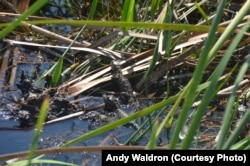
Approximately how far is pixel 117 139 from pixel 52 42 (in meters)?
1.00

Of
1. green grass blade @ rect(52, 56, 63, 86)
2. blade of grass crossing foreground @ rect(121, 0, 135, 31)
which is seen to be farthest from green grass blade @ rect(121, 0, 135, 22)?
green grass blade @ rect(52, 56, 63, 86)

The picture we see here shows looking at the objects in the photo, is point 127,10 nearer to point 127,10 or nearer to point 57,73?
point 127,10

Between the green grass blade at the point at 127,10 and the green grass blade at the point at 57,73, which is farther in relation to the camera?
the green grass blade at the point at 57,73

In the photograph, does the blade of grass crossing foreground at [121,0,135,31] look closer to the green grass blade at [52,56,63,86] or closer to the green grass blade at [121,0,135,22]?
the green grass blade at [121,0,135,22]

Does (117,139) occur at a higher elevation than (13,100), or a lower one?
lower

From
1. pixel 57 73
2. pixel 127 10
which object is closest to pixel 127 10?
pixel 127 10

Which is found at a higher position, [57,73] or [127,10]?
[127,10]

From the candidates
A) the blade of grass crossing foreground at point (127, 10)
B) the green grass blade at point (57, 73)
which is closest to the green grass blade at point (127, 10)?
the blade of grass crossing foreground at point (127, 10)

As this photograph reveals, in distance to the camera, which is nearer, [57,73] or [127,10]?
[127,10]

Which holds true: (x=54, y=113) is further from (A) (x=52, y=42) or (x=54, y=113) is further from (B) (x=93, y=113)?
(A) (x=52, y=42)

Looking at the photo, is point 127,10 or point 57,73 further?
point 57,73

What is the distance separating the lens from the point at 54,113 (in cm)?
277

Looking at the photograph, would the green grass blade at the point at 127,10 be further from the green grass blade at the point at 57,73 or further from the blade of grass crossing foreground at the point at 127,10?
the green grass blade at the point at 57,73

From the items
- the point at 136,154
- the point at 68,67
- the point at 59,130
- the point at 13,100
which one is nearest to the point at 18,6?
the point at 68,67
